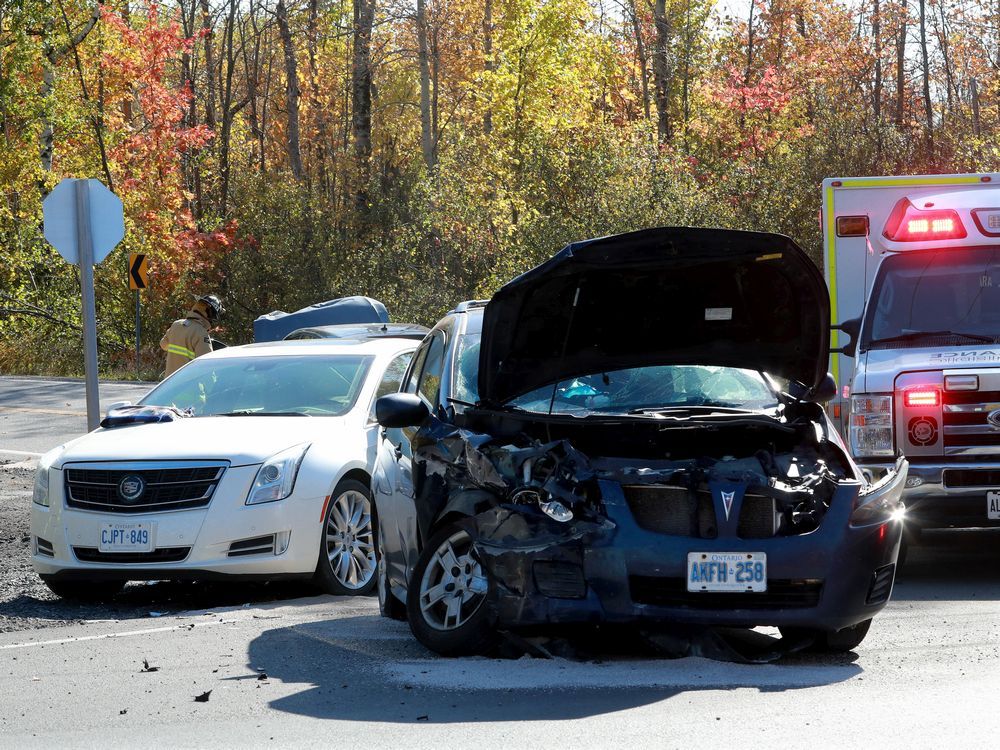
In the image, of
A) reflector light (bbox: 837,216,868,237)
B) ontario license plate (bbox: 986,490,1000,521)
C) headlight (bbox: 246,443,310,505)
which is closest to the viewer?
headlight (bbox: 246,443,310,505)

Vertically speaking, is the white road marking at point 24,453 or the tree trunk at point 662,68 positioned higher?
the tree trunk at point 662,68

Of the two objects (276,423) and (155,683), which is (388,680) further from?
(276,423)

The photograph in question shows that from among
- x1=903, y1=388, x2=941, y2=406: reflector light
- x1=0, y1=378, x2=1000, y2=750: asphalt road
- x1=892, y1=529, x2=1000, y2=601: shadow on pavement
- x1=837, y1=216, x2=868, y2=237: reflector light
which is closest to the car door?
x1=0, y1=378, x2=1000, y2=750: asphalt road

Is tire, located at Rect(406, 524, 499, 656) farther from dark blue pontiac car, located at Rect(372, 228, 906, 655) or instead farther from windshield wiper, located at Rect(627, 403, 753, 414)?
windshield wiper, located at Rect(627, 403, 753, 414)

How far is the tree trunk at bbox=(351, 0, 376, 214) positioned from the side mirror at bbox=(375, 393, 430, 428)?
27899 mm

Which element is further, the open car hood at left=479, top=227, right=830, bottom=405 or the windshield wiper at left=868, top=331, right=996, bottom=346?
the windshield wiper at left=868, top=331, right=996, bottom=346

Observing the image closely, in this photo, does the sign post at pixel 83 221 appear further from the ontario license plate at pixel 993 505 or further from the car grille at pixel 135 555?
the ontario license plate at pixel 993 505

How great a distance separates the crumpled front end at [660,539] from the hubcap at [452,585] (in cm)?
20

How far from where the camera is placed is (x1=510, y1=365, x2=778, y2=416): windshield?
7160mm

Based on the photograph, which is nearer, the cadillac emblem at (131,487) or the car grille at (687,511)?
the car grille at (687,511)

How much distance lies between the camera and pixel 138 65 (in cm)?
3747

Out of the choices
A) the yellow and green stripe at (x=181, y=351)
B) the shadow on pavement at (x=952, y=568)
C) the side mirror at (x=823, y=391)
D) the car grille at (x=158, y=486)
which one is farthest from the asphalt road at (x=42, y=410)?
the side mirror at (x=823, y=391)

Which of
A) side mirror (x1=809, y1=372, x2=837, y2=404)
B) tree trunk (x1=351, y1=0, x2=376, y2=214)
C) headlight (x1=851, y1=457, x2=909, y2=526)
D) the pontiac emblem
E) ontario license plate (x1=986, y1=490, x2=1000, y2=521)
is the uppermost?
tree trunk (x1=351, y1=0, x2=376, y2=214)

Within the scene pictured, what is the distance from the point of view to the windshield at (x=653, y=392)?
282 inches
